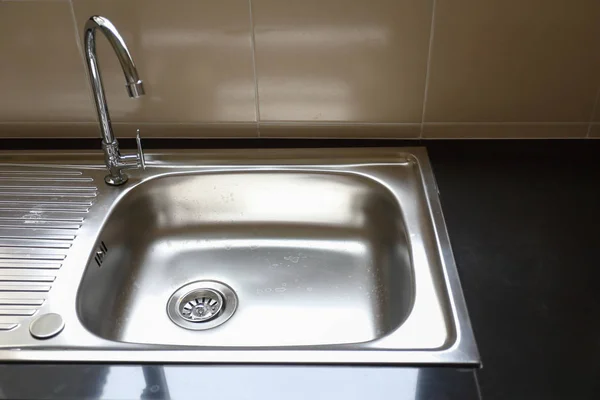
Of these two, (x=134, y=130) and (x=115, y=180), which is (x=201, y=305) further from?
(x=134, y=130)

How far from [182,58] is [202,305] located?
44 centimetres

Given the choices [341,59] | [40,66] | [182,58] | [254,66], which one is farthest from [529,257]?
[40,66]

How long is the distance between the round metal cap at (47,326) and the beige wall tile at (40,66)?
0.49 m

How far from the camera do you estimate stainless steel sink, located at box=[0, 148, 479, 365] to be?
80 cm

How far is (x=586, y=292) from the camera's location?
845 millimetres

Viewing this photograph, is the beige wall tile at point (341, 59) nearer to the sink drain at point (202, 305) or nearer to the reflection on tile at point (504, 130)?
the reflection on tile at point (504, 130)

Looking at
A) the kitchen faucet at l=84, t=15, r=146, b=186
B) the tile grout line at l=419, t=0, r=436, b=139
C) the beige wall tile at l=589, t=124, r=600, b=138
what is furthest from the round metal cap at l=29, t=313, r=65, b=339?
the beige wall tile at l=589, t=124, r=600, b=138

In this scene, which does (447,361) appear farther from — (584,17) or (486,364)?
(584,17)

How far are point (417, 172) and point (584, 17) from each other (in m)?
0.39

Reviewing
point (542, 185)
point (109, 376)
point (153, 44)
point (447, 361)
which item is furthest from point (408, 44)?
point (109, 376)

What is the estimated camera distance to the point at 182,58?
1115mm

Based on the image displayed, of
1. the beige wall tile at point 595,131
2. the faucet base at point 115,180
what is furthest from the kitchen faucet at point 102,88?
the beige wall tile at point 595,131

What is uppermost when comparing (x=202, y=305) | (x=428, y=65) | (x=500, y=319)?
(x=428, y=65)

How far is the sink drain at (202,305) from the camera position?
39.6 inches
